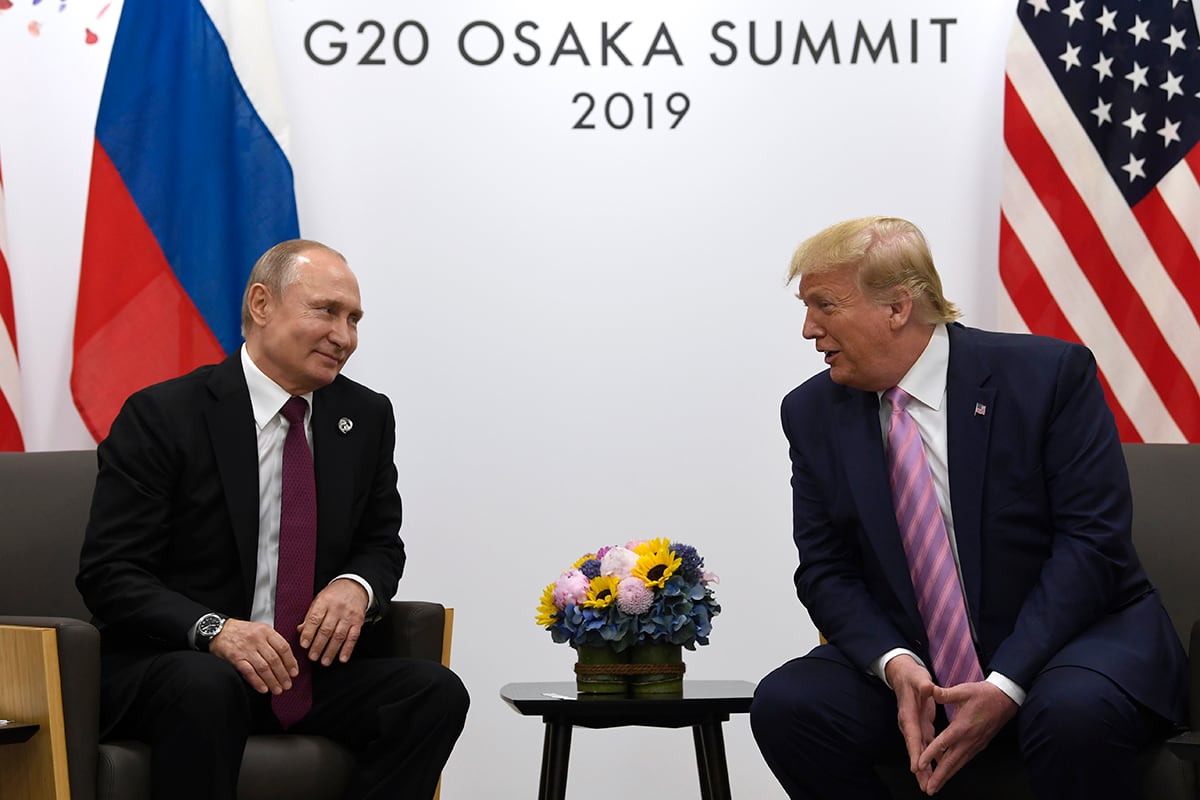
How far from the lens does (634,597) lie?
310cm

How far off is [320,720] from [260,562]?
1.21 feet

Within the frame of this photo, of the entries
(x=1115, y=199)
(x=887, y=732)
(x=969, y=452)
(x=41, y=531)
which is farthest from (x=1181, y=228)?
(x=41, y=531)

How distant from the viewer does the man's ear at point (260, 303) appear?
3262mm

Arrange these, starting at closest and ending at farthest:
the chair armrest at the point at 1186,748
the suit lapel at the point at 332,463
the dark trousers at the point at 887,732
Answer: the chair armrest at the point at 1186,748 → the dark trousers at the point at 887,732 → the suit lapel at the point at 332,463

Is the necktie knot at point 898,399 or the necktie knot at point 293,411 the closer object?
the necktie knot at point 898,399

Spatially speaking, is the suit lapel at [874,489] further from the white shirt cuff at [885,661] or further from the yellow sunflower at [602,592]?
the yellow sunflower at [602,592]

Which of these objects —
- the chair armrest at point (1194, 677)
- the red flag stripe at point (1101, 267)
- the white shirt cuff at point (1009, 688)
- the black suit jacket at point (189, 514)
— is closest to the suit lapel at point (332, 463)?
the black suit jacket at point (189, 514)

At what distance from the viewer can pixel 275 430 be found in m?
3.22

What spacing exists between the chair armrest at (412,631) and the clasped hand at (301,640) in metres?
0.14

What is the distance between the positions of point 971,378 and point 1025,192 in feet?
4.94

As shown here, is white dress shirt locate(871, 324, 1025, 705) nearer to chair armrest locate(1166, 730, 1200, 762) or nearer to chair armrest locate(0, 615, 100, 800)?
chair armrest locate(1166, 730, 1200, 762)

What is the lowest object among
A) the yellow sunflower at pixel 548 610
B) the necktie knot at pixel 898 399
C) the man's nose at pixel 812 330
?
the yellow sunflower at pixel 548 610

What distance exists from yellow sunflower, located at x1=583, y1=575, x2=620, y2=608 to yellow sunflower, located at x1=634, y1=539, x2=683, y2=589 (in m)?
0.06

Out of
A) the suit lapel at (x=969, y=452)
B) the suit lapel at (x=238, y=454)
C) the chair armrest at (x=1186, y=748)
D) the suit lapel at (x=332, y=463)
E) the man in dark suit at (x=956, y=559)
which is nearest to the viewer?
the chair armrest at (x=1186, y=748)
